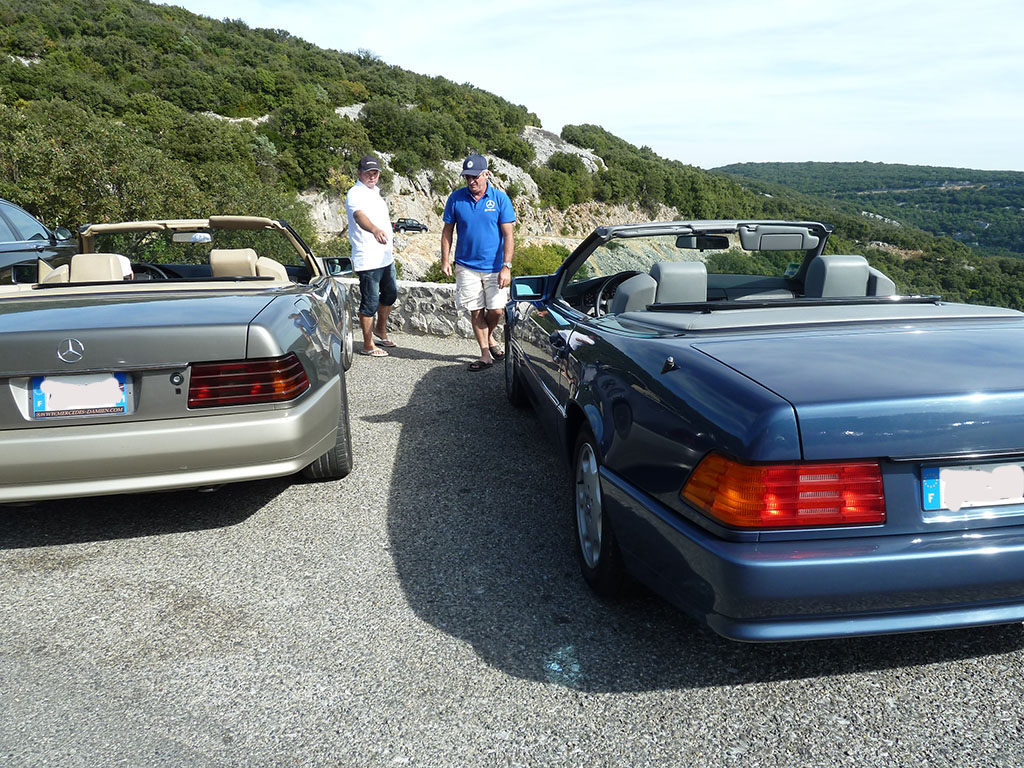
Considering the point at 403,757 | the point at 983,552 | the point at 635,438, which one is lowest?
the point at 403,757

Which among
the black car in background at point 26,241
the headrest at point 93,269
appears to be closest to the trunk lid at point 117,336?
the headrest at point 93,269

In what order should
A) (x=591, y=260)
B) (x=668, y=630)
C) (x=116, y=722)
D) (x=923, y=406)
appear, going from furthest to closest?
1. (x=591, y=260)
2. (x=668, y=630)
3. (x=116, y=722)
4. (x=923, y=406)

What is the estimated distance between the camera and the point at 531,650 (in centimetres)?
240

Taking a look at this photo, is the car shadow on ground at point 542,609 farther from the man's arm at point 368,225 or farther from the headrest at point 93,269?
the man's arm at point 368,225

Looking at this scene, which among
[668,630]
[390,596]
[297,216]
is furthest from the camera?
[297,216]

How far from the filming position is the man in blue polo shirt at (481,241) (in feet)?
21.5

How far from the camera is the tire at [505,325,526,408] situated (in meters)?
5.18

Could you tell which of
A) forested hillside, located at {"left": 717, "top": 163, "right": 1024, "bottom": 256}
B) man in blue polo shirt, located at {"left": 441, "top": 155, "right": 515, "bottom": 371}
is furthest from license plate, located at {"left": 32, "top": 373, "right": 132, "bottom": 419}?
forested hillside, located at {"left": 717, "top": 163, "right": 1024, "bottom": 256}

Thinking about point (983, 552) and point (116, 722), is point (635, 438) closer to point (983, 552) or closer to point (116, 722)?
point (983, 552)

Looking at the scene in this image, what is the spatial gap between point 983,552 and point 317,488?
306 cm

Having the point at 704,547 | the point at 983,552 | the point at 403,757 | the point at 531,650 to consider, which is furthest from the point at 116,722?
the point at 983,552

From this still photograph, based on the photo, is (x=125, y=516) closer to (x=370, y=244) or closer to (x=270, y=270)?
(x=270, y=270)

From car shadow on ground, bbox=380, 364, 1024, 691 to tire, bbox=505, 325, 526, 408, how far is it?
2.98 ft

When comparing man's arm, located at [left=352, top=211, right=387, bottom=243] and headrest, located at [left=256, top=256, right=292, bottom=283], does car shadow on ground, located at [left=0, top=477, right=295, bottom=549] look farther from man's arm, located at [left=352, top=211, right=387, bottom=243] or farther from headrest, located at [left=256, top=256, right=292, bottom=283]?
man's arm, located at [left=352, top=211, right=387, bottom=243]
